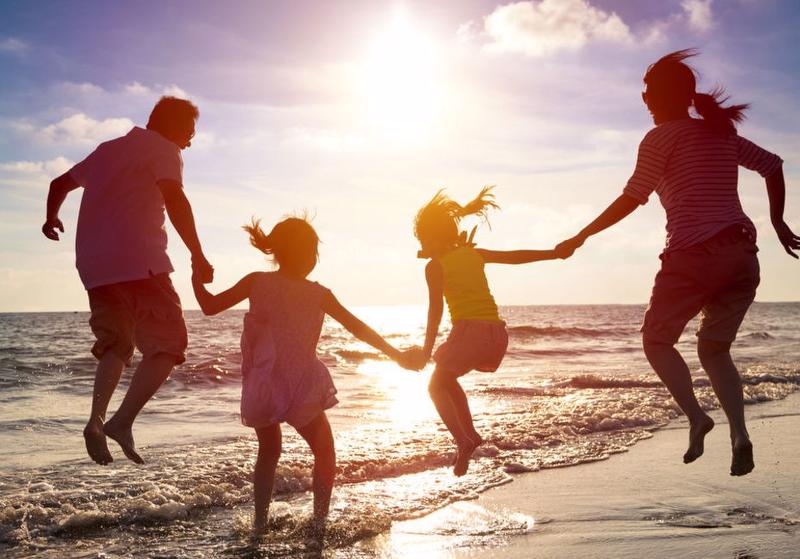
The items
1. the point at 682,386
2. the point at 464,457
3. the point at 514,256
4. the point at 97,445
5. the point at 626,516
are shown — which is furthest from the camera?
the point at 514,256

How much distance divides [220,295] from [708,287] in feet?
9.87

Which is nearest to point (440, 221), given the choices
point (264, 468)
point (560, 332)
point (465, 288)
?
point (465, 288)

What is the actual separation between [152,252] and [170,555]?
1.84 m

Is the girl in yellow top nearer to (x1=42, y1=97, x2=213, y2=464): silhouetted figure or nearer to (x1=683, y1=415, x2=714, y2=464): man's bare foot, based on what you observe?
(x1=683, y1=415, x2=714, y2=464): man's bare foot

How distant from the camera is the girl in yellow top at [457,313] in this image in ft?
17.6

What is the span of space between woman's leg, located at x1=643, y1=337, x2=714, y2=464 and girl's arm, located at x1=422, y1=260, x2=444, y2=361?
1.41 metres

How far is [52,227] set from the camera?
489cm

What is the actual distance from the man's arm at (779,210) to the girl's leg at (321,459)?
3182 mm

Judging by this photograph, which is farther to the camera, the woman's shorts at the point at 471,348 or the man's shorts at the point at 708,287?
the woman's shorts at the point at 471,348

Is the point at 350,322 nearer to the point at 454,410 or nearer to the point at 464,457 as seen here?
the point at 454,410

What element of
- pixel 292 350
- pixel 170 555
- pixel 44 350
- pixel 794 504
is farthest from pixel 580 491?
pixel 44 350

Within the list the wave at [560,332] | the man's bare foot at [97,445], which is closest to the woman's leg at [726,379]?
the man's bare foot at [97,445]

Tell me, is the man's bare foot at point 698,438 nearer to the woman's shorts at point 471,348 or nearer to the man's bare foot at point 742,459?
the man's bare foot at point 742,459

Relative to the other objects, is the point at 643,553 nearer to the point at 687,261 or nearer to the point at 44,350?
the point at 687,261
